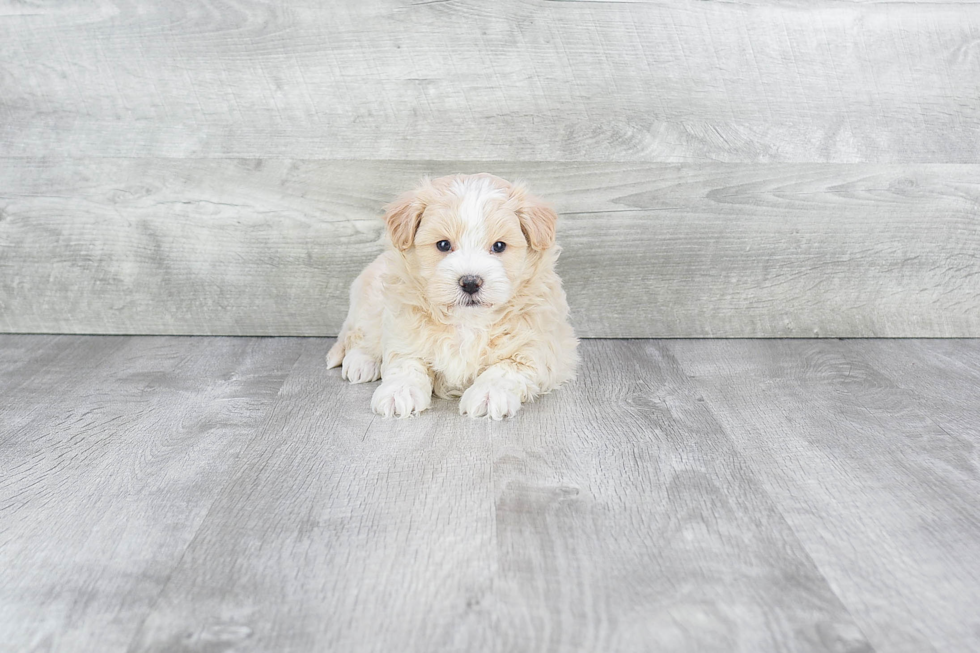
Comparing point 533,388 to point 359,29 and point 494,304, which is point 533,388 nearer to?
point 494,304

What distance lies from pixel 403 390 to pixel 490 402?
0.73 feet

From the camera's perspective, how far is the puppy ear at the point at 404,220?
194 cm

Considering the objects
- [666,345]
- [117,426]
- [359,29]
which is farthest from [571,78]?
[117,426]

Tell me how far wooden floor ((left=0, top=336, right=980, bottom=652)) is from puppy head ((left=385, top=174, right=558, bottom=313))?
0.32 m

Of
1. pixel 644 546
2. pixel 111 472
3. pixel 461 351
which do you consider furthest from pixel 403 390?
pixel 644 546

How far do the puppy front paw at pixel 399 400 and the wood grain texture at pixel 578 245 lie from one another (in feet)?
2.61

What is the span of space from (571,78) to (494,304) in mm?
978

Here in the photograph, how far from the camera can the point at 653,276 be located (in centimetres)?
269

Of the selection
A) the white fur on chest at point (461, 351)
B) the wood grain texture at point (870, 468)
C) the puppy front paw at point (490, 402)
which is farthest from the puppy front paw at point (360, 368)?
the wood grain texture at point (870, 468)

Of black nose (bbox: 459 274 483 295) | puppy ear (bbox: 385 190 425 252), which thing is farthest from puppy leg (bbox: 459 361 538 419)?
puppy ear (bbox: 385 190 425 252)

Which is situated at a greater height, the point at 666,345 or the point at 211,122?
the point at 211,122

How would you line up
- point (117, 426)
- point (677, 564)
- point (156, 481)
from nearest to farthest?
point (677, 564) < point (156, 481) < point (117, 426)

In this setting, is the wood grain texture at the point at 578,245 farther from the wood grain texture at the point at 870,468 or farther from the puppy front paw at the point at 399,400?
the puppy front paw at the point at 399,400

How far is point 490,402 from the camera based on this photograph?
1.93m
